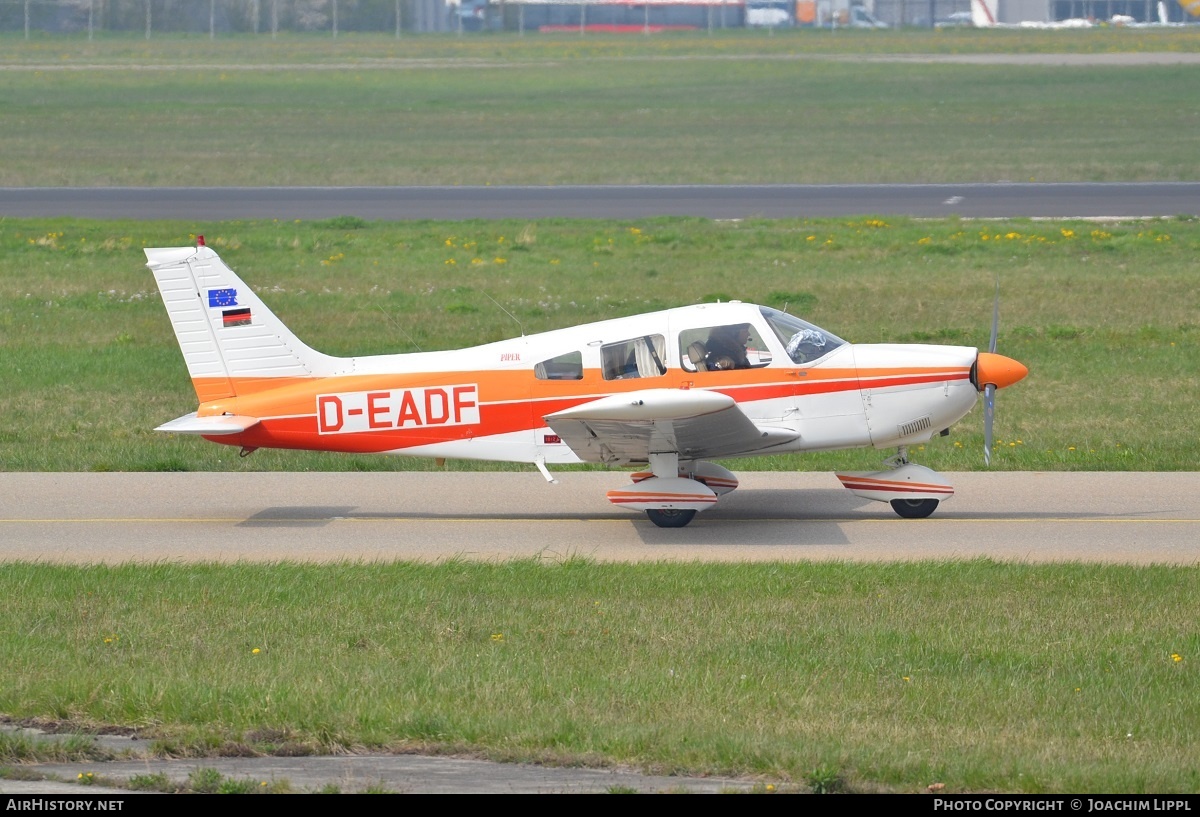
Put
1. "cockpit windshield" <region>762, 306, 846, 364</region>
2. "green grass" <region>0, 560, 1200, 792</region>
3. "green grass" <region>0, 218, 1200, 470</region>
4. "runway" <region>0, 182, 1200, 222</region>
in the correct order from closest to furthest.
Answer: "green grass" <region>0, 560, 1200, 792</region> < "cockpit windshield" <region>762, 306, 846, 364</region> < "green grass" <region>0, 218, 1200, 470</region> < "runway" <region>0, 182, 1200, 222</region>

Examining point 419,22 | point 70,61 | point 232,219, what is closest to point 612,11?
point 419,22

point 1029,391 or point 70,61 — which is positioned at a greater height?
point 70,61

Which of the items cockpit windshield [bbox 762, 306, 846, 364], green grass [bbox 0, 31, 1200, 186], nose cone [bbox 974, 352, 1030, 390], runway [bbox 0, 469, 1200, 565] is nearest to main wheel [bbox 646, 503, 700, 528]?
runway [bbox 0, 469, 1200, 565]

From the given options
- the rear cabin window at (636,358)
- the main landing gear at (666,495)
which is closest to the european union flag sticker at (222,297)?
the rear cabin window at (636,358)

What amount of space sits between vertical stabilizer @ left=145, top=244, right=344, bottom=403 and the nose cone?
5.88 meters

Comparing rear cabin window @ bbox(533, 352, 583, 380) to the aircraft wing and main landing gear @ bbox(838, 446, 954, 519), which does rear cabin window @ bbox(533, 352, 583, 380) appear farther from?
main landing gear @ bbox(838, 446, 954, 519)

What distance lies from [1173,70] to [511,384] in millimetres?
67845

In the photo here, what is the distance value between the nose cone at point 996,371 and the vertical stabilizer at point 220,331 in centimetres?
588

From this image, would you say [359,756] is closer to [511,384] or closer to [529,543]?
[529,543]

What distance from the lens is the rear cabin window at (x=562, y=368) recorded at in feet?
43.1

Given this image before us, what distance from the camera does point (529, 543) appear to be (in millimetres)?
12656

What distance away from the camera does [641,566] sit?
38.0ft

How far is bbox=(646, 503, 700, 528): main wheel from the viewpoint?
13.1 metres

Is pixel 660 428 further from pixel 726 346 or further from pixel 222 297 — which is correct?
pixel 222 297
